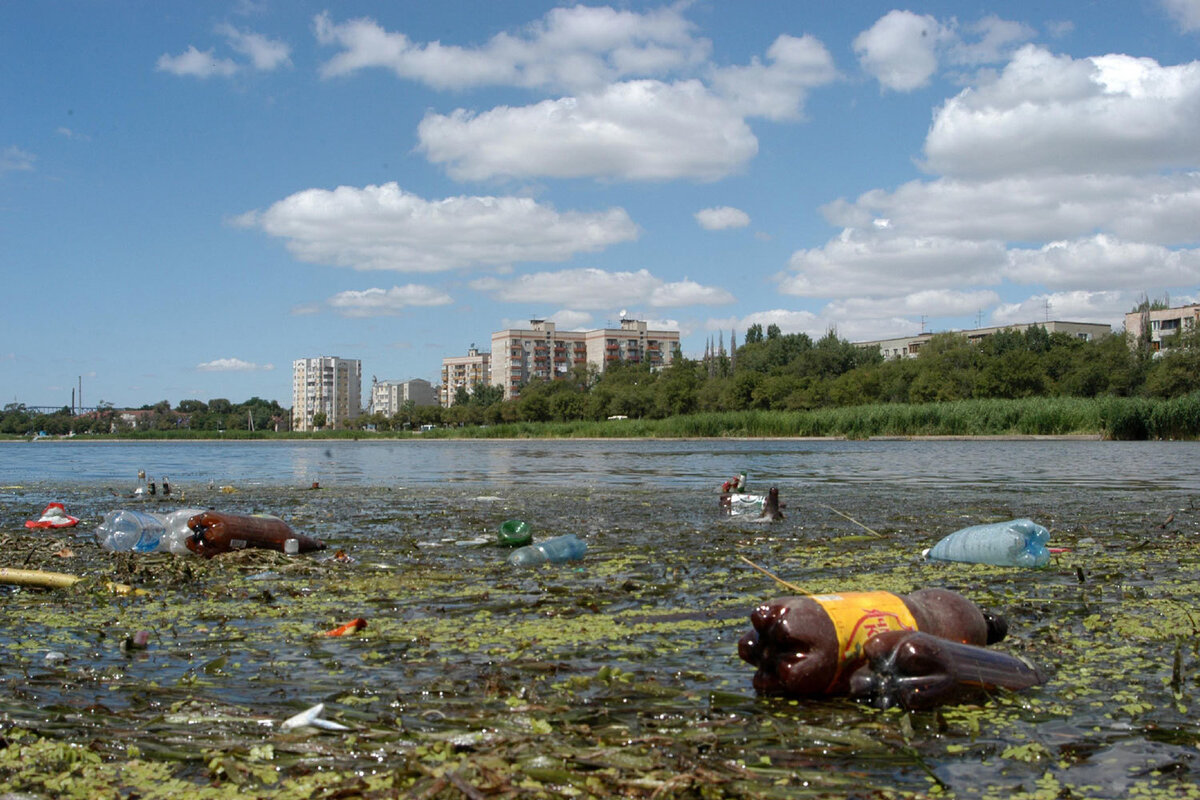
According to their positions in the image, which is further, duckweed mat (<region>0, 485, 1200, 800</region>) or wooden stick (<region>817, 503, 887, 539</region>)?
wooden stick (<region>817, 503, 887, 539</region>)

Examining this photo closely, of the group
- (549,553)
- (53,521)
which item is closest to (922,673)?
(549,553)

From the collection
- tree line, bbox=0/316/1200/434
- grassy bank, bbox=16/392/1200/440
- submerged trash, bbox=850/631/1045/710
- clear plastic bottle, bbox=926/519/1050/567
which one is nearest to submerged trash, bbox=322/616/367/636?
submerged trash, bbox=850/631/1045/710

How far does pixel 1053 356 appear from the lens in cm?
9825

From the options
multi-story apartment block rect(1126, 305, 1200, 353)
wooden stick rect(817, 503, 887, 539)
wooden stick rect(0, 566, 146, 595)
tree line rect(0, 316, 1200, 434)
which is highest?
multi-story apartment block rect(1126, 305, 1200, 353)

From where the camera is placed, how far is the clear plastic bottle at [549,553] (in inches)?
407

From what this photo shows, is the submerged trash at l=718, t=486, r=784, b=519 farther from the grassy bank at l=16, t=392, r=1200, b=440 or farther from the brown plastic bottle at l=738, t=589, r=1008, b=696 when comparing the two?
the grassy bank at l=16, t=392, r=1200, b=440

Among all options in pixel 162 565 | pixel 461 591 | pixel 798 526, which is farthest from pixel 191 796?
pixel 798 526

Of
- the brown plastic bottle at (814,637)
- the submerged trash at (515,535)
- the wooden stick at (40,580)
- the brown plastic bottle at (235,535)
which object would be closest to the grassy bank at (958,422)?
the submerged trash at (515,535)

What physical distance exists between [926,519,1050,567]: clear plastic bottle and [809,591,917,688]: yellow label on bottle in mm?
5045

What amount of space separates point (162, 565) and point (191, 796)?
666 centimetres

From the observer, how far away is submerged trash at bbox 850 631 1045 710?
495 cm

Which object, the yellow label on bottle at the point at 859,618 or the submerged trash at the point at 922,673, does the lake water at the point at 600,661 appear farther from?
the yellow label on bottle at the point at 859,618

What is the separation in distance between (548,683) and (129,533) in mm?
8653

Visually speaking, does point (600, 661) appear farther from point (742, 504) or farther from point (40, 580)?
point (742, 504)
